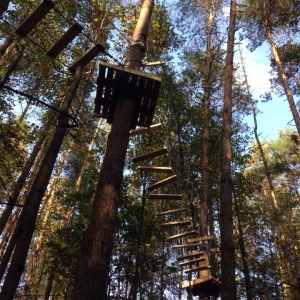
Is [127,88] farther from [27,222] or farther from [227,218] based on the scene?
[227,218]

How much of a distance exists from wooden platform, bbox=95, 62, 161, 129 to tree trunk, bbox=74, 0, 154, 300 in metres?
0.14

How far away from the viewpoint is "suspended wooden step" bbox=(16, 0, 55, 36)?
3959mm

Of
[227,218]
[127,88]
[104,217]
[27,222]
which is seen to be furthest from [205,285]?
[127,88]

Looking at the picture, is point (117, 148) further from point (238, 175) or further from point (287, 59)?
point (287, 59)

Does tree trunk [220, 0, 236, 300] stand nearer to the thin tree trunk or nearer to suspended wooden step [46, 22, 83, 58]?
suspended wooden step [46, 22, 83, 58]

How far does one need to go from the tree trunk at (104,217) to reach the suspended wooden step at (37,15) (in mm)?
1376

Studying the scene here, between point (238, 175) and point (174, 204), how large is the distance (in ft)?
9.26

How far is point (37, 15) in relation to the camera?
407 cm

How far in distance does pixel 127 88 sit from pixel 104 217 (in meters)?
1.96

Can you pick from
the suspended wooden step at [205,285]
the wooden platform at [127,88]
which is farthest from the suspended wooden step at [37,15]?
the suspended wooden step at [205,285]

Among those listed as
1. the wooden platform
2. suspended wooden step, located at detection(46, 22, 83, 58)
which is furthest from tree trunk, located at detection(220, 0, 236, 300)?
suspended wooden step, located at detection(46, 22, 83, 58)

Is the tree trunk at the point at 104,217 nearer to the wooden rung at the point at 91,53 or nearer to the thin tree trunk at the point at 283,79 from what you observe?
the wooden rung at the point at 91,53

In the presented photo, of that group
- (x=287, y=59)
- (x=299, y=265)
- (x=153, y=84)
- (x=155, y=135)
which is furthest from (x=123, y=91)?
(x=299, y=265)

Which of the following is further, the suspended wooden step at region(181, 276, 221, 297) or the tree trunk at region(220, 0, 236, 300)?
the suspended wooden step at region(181, 276, 221, 297)
